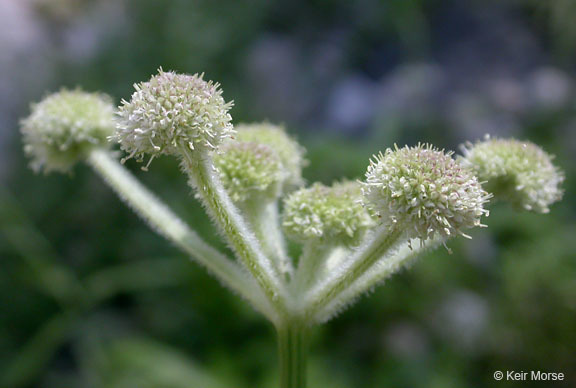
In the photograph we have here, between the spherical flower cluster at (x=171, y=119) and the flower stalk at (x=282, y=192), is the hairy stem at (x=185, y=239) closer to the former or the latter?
the flower stalk at (x=282, y=192)

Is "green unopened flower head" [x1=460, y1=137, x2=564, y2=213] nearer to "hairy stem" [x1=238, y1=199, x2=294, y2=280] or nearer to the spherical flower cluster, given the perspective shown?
"hairy stem" [x1=238, y1=199, x2=294, y2=280]

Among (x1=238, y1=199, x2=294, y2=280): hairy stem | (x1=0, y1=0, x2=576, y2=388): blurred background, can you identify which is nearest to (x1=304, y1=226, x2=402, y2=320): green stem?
(x1=238, y1=199, x2=294, y2=280): hairy stem

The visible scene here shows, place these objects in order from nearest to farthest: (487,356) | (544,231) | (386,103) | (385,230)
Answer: (385,230), (487,356), (544,231), (386,103)

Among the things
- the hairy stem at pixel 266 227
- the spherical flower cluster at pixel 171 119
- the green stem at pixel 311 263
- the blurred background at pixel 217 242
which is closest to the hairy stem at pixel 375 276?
the green stem at pixel 311 263

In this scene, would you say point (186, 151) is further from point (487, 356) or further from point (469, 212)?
point (487, 356)

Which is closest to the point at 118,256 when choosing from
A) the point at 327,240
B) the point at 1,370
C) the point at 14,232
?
the point at 14,232
